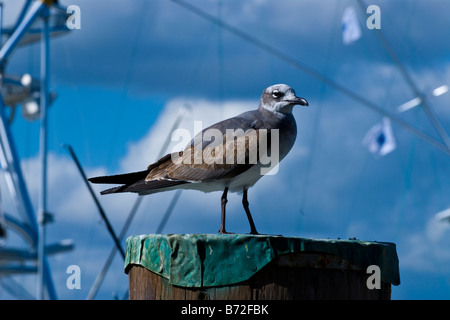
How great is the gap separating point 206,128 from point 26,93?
124ft

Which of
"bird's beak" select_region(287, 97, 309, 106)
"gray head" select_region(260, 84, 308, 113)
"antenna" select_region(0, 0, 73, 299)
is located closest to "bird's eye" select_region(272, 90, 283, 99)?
"gray head" select_region(260, 84, 308, 113)

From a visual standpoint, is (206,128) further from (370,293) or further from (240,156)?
(370,293)

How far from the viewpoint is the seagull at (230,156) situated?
7.50 m

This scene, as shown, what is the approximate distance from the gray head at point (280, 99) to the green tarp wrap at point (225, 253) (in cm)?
289

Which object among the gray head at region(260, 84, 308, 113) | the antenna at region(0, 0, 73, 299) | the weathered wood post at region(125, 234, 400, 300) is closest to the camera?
the weathered wood post at region(125, 234, 400, 300)

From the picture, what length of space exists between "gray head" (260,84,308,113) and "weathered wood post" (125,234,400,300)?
9.49ft

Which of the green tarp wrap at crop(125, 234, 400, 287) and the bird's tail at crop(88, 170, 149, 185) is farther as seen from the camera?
the bird's tail at crop(88, 170, 149, 185)

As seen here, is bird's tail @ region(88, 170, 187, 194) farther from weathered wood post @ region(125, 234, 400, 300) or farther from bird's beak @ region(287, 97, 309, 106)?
weathered wood post @ region(125, 234, 400, 300)

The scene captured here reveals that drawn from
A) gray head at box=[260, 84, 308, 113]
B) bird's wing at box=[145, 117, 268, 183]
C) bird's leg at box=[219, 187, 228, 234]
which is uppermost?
gray head at box=[260, 84, 308, 113]

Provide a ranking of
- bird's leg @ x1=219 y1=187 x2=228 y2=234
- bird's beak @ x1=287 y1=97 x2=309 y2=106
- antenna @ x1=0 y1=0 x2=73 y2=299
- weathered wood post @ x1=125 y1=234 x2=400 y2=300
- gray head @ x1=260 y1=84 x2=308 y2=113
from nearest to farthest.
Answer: weathered wood post @ x1=125 y1=234 x2=400 y2=300 < bird's leg @ x1=219 y1=187 x2=228 y2=234 < bird's beak @ x1=287 y1=97 x2=309 y2=106 < gray head @ x1=260 y1=84 x2=308 y2=113 < antenna @ x1=0 y1=0 x2=73 y2=299

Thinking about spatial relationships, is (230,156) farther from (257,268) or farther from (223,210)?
(257,268)

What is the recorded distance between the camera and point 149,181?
768 centimetres

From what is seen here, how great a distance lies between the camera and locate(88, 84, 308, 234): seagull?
750cm
